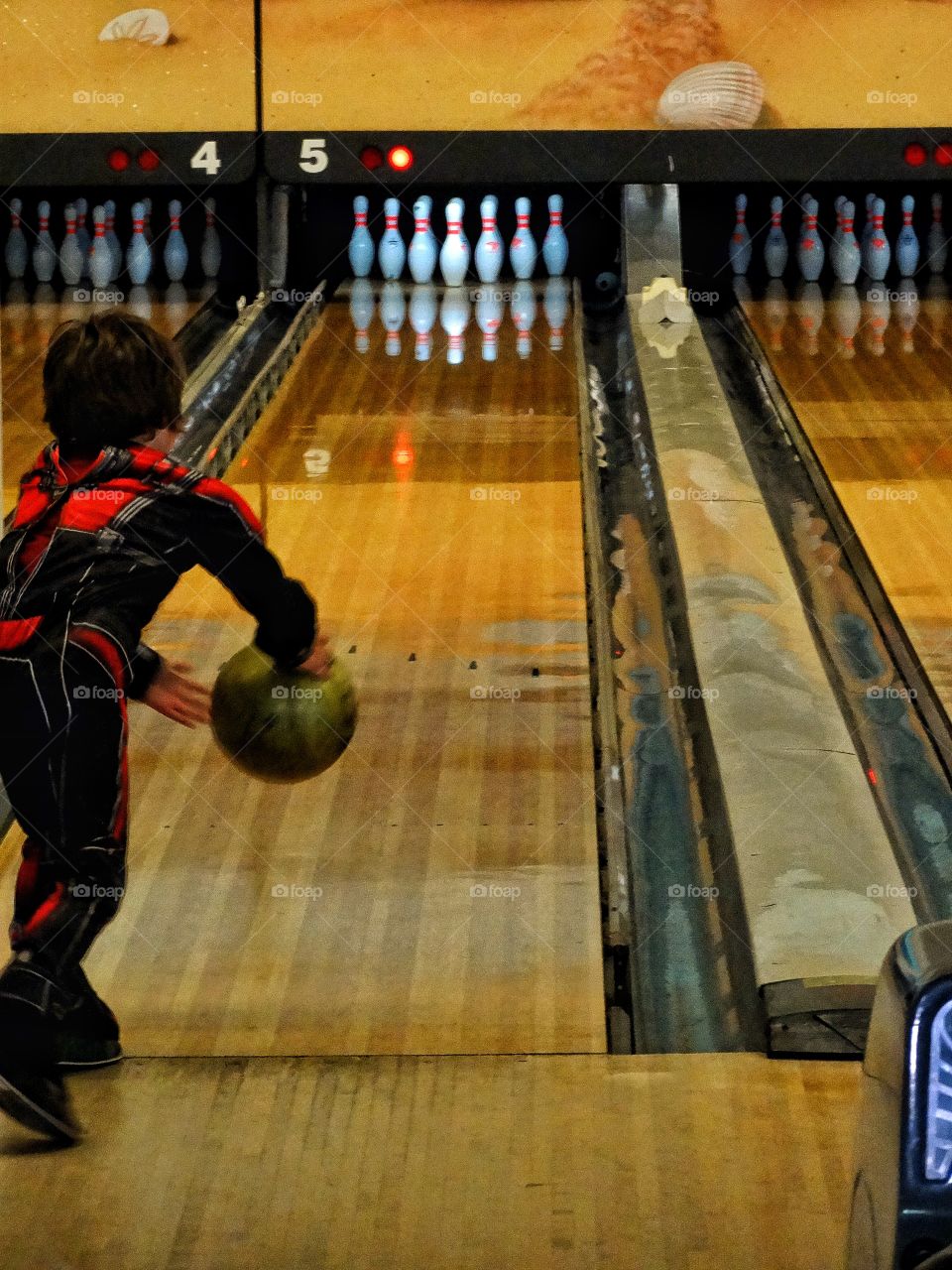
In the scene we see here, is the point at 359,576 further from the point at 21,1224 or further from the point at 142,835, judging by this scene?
the point at 21,1224

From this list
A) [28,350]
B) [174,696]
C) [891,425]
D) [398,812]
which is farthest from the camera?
[28,350]

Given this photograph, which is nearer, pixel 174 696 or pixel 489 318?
pixel 174 696

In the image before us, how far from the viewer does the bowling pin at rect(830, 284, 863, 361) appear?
17.9 ft

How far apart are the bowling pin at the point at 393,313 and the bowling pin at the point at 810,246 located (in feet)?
4.64

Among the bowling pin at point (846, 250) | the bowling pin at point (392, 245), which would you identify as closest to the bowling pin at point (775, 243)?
the bowling pin at point (846, 250)

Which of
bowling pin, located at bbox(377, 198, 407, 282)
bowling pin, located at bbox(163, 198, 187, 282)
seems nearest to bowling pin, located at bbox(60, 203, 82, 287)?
bowling pin, located at bbox(163, 198, 187, 282)

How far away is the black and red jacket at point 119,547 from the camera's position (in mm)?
1886

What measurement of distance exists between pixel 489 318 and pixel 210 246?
1.12 meters

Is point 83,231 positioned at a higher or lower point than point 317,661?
lower

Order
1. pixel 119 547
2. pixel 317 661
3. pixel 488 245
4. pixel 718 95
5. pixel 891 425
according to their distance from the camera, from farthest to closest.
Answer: pixel 488 245
pixel 718 95
pixel 891 425
pixel 317 661
pixel 119 547

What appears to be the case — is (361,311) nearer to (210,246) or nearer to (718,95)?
(210,246)

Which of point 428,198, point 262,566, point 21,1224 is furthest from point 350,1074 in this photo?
point 428,198

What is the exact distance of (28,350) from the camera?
5336mm

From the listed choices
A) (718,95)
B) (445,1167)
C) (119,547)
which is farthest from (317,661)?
(718,95)
